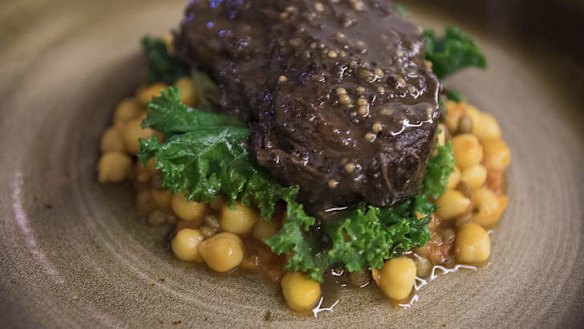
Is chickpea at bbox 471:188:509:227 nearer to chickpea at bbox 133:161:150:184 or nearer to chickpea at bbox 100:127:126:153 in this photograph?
chickpea at bbox 133:161:150:184

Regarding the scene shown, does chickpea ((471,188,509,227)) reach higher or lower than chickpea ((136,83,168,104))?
lower

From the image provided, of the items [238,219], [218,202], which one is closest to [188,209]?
[218,202]

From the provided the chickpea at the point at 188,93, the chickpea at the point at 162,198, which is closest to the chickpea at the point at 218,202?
the chickpea at the point at 162,198

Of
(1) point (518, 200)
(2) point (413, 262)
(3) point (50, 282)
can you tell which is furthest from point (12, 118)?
(1) point (518, 200)

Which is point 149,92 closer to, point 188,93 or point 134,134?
point 188,93

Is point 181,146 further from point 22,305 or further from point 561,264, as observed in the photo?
point 561,264

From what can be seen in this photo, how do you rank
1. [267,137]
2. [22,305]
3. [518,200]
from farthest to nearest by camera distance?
1. [518,200]
2. [267,137]
3. [22,305]

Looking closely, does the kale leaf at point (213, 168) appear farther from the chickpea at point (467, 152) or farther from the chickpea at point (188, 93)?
the chickpea at point (467, 152)

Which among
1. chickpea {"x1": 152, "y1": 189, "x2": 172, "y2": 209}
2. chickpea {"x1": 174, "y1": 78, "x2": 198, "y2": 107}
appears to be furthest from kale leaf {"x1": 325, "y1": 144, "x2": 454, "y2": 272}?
chickpea {"x1": 174, "y1": 78, "x2": 198, "y2": 107}
